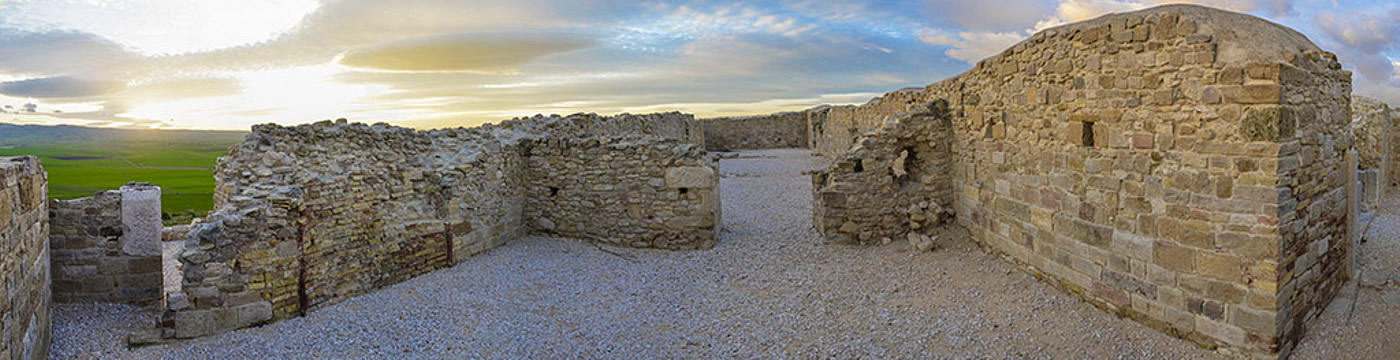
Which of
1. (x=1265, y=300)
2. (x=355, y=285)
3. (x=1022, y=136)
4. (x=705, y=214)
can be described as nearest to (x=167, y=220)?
(x=355, y=285)

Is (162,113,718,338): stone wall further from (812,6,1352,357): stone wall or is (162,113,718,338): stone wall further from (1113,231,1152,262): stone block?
(1113,231,1152,262): stone block

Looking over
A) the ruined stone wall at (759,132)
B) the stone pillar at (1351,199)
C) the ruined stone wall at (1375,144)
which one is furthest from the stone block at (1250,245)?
the ruined stone wall at (759,132)

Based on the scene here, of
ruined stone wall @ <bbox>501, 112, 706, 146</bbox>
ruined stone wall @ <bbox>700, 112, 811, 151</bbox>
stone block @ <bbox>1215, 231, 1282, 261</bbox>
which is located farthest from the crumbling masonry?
ruined stone wall @ <bbox>700, 112, 811, 151</bbox>

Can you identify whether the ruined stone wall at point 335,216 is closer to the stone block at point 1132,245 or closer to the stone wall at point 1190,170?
the stone wall at point 1190,170

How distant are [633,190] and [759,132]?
74.7ft

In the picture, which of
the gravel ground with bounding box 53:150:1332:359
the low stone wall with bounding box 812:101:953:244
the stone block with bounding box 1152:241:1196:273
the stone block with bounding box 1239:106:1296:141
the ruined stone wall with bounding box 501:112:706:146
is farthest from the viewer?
the ruined stone wall with bounding box 501:112:706:146

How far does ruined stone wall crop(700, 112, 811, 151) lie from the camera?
3222 centimetres

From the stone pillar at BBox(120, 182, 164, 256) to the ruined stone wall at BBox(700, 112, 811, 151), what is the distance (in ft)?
81.8

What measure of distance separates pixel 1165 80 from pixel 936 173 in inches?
147

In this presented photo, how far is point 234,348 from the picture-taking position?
20.9 ft

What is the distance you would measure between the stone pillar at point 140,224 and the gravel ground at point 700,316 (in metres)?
0.70

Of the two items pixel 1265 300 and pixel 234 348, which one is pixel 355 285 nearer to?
pixel 234 348

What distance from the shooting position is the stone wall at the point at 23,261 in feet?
17.3

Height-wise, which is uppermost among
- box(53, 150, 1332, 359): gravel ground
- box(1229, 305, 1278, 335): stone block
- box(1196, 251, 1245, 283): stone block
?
box(1196, 251, 1245, 283): stone block
